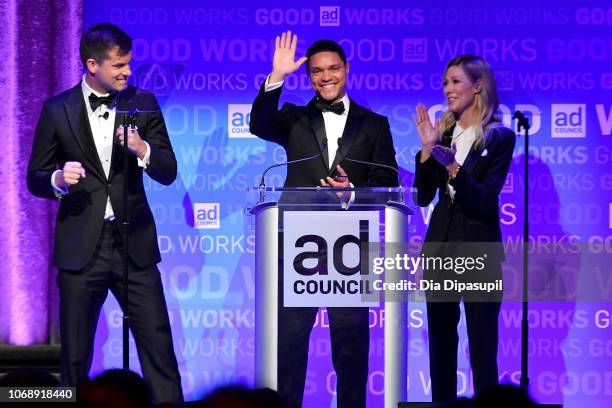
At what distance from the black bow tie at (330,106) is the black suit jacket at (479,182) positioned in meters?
0.54

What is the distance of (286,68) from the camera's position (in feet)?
18.2

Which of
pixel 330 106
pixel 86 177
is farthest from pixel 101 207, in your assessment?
pixel 330 106

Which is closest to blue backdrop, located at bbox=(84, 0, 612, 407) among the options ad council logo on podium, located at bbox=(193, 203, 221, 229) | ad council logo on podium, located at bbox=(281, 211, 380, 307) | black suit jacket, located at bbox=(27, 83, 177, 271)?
ad council logo on podium, located at bbox=(193, 203, 221, 229)

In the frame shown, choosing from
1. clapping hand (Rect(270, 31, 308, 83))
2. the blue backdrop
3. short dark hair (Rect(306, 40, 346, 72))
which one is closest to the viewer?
clapping hand (Rect(270, 31, 308, 83))

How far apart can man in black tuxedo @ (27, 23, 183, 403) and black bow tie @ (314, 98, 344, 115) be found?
913mm

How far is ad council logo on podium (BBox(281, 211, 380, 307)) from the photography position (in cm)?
440

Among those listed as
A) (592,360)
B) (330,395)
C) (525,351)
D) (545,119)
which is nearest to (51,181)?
(330,395)

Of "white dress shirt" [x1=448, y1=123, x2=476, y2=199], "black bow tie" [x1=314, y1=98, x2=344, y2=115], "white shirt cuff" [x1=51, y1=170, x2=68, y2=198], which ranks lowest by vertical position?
"white shirt cuff" [x1=51, y1=170, x2=68, y2=198]

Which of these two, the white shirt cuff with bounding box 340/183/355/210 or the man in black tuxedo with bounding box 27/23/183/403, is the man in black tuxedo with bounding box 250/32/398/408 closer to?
the white shirt cuff with bounding box 340/183/355/210

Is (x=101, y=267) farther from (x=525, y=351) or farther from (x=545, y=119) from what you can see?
(x=545, y=119)

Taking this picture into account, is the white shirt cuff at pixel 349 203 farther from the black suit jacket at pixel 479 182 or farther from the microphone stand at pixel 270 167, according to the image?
the black suit jacket at pixel 479 182

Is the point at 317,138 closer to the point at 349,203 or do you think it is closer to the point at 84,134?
the point at 349,203

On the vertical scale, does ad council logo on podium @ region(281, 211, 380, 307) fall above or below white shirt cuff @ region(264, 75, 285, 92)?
below

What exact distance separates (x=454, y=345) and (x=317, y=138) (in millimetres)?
1389
